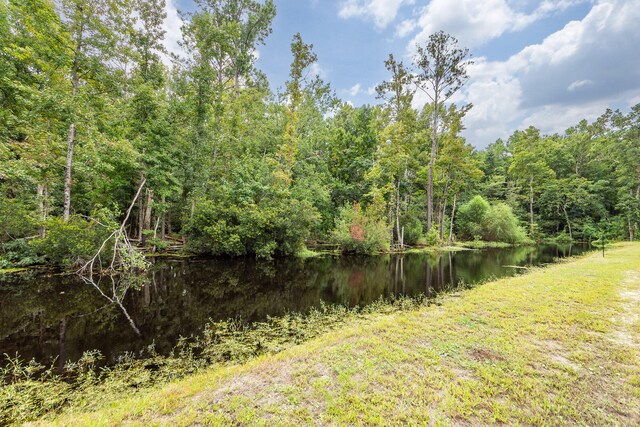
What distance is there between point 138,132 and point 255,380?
1652 cm

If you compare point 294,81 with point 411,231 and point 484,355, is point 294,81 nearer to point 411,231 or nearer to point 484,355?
point 411,231

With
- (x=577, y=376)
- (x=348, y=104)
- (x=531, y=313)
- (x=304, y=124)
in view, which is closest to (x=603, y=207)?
(x=348, y=104)

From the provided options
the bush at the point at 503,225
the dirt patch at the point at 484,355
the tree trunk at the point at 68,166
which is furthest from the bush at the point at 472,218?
the tree trunk at the point at 68,166

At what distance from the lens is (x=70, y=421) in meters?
2.71

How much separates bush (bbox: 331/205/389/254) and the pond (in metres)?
5.37

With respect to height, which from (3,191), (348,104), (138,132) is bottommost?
(3,191)

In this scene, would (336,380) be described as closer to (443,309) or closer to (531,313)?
(443,309)

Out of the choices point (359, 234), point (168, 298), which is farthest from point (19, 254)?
point (359, 234)

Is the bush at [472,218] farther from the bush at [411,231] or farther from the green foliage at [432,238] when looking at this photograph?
the bush at [411,231]

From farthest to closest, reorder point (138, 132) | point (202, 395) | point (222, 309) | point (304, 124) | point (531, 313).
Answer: point (304, 124), point (138, 132), point (222, 309), point (531, 313), point (202, 395)

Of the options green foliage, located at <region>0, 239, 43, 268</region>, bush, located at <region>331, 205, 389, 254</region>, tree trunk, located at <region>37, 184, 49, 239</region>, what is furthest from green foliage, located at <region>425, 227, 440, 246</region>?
green foliage, located at <region>0, 239, 43, 268</region>

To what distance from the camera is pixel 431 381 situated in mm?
3266

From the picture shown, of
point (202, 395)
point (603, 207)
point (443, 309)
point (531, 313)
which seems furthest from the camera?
point (603, 207)

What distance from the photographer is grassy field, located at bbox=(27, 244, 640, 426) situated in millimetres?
2699
